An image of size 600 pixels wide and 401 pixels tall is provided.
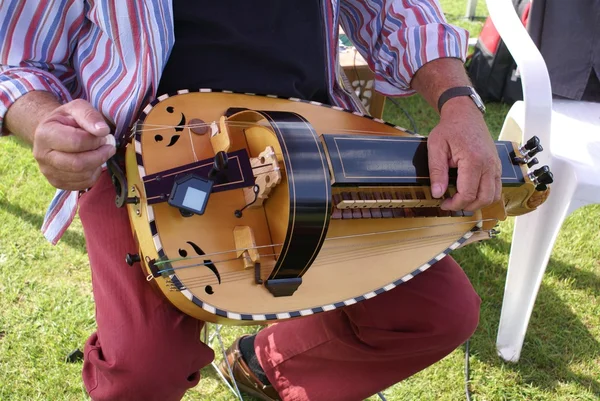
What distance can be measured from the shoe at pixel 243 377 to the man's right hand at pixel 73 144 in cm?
91

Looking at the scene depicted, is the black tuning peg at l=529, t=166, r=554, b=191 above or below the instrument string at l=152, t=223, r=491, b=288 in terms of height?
above

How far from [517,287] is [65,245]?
1690 mm

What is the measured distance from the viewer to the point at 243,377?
170 cm

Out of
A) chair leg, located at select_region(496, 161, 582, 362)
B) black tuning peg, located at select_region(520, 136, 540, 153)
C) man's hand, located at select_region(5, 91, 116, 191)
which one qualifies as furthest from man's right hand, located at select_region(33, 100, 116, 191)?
chair leg, located at select_region(496, 161, 582, 362)

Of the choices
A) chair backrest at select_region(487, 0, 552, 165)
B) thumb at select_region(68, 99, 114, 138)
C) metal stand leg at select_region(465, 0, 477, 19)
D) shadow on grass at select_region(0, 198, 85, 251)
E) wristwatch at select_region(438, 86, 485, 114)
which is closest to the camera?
thumb at select_region(68, 99, 114, 138)

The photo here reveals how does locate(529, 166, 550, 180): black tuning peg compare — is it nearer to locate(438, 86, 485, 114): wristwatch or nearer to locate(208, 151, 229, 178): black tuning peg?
locate(438, 86, 485, 114): wristwatch

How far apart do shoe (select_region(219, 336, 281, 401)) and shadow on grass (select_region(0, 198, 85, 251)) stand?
2.72 feet

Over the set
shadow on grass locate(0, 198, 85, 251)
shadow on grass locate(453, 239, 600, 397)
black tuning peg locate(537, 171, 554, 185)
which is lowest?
shadow on grass locate(453, 239, 600, 397)

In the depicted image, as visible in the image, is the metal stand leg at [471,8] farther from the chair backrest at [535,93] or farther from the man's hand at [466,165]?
the man's hand at [466,165]

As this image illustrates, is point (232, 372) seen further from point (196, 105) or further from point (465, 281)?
point (196, 105)

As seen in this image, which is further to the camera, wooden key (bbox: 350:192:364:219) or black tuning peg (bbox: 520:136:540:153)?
black tuning peg (bbox: 520:136:540:153)

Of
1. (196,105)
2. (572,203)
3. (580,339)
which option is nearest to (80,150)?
(196,105)

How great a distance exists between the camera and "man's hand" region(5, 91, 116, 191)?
92 centimetres

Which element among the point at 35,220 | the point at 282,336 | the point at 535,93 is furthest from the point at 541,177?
the point at 35,220
